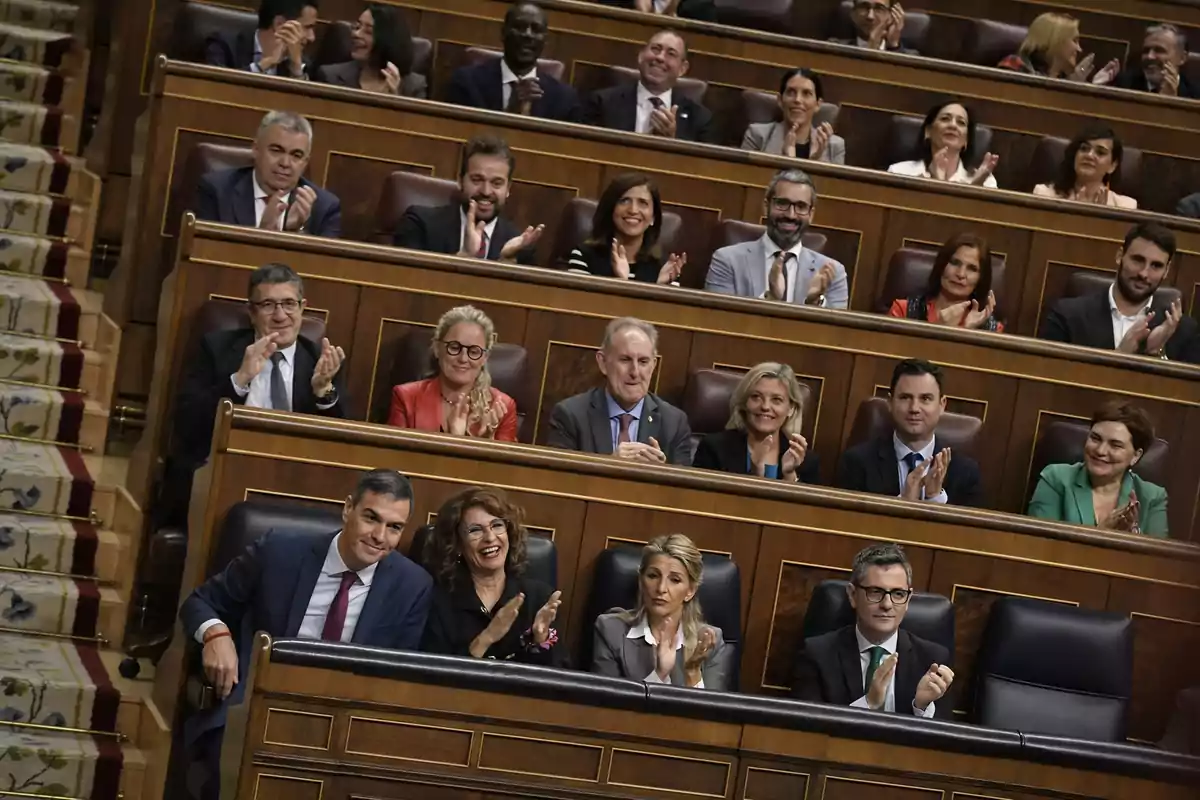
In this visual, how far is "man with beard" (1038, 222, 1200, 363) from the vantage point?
98.3 inches

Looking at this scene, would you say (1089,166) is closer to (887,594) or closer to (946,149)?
(946,149)

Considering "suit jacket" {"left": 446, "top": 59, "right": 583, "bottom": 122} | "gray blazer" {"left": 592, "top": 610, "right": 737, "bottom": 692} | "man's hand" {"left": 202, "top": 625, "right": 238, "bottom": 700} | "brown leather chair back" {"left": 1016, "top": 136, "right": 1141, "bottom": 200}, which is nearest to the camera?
"man's hand" {"left": 202, "top": 625, "right": 238, "bottom": 700}

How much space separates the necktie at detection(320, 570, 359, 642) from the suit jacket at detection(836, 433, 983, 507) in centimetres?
67

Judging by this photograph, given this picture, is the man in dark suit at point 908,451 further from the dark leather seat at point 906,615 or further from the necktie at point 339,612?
the necktie at point 339,612

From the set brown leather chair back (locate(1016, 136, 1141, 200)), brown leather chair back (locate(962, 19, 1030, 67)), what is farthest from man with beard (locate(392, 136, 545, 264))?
brown leather chair back (locate(962, 19, 1030, 67))

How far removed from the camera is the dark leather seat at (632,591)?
6.05 ft

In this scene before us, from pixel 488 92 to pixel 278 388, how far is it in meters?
0.88

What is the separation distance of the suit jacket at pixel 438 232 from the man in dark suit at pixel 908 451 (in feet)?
1.69

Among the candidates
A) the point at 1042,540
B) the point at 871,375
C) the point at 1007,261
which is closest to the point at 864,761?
the point at 1042,540

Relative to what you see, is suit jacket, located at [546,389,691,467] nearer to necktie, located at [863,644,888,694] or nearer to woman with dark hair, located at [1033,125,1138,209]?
necktie, located at [863,644,888,694]

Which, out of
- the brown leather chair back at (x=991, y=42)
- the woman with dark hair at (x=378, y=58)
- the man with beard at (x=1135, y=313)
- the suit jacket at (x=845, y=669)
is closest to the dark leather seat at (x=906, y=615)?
the suit jacket at (x=845, y=669)

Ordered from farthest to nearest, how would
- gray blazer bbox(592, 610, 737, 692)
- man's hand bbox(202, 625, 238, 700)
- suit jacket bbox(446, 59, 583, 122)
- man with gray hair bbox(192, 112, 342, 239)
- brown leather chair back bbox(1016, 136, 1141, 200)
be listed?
brown leather chair back bbox(1016, 136, 1141, 200) < suit jacket bbox(446, 59, 583, 122) < man with gray hair bbox(192, 112, 342, 239) < gray blazer bbox(592, 610, 737, 692) < man's hand bbox(202, 625, 238, 700)

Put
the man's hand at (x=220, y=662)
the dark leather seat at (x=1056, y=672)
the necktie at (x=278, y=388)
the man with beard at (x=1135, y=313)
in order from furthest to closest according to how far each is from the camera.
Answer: the man with beard at (x=1135, y=313)
the necktie at (x=278, y=388)
the dark leather seat at (x=1056, y=672)
the man's hand at (x=220, y=662)

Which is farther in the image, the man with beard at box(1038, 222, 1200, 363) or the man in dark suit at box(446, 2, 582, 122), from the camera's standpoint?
the man in dark suit at box(446, 2, 582, 122)
